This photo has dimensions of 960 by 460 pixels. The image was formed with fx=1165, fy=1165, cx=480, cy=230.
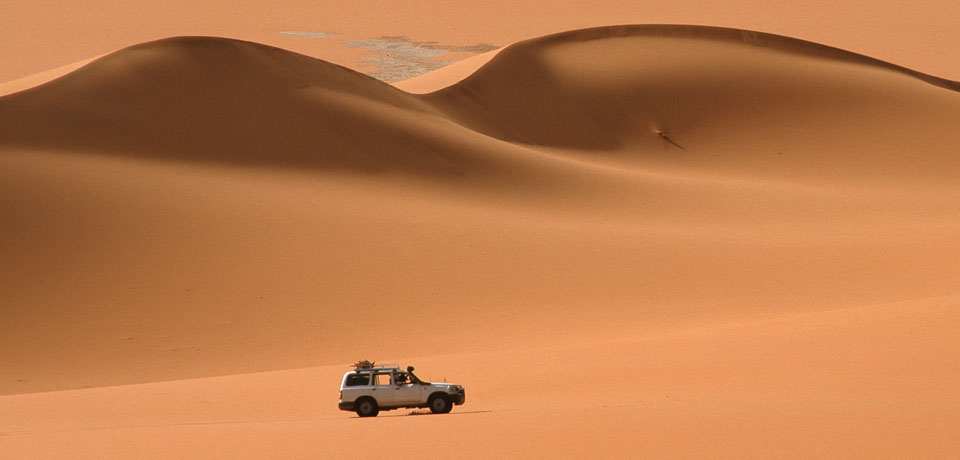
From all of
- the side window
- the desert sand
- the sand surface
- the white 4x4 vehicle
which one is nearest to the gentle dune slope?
the desert sand

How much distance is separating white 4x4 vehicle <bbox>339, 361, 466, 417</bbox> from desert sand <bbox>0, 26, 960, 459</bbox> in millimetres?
452

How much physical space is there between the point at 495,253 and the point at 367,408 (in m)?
9.22

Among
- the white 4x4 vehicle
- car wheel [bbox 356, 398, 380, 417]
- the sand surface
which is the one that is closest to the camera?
the white 4x4 vehicle

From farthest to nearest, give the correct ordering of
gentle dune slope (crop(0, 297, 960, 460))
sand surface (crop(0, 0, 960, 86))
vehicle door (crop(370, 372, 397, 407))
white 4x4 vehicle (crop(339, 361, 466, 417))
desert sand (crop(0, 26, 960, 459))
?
sand surface (crop(0, 0, 960, 86)) < vehicle door (crop(370, 372, 397, 407)) < white 4x4 vehicle (crop(339, 361, 466, 417)) < desert sand (crop(0, 26, 960, 459)) < gentle dune slope (crop(0, 297, 960, 460))

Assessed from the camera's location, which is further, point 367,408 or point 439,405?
point 367,408

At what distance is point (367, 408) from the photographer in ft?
45.1

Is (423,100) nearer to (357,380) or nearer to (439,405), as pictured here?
(357,380)

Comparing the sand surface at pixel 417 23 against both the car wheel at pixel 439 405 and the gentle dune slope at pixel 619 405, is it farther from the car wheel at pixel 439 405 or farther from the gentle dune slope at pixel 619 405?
the car wheel at pixel 439 405

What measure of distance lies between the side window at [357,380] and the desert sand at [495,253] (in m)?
0.70

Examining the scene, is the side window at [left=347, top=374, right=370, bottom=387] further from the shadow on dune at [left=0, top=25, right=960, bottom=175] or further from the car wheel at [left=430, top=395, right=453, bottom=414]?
the shadow on dune at [left=0, top=25, right=960, bottom=175]

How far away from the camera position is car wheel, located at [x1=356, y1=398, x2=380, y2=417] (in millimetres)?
13703

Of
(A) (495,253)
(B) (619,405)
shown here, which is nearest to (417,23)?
(A) (495,253)

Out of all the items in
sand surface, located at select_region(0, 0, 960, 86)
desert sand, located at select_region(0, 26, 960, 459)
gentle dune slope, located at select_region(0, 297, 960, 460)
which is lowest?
gentle dune slope, located at select_region(0, 297, 960, 460)

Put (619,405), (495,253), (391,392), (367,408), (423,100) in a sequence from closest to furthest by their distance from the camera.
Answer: (619,405) → (367,408) → (391,392) → (495,253) → (423,100)
